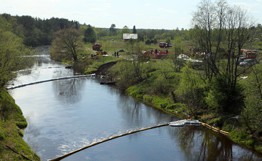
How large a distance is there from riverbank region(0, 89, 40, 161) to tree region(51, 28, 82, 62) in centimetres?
5506

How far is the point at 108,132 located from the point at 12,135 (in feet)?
38.3

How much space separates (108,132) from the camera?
128 feet

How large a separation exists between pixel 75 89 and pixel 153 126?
94.2 feet

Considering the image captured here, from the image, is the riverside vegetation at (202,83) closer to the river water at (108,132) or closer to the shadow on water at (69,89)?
the river water at (108,132)

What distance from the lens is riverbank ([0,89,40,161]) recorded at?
28.0 meters

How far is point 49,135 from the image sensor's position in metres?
37.4

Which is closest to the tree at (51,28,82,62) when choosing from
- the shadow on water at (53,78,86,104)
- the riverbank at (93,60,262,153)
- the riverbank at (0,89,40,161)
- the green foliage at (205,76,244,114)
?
the shadow on water at (53,78,86,104)

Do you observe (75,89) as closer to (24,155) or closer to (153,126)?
(153,126)

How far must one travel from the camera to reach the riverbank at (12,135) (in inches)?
1101

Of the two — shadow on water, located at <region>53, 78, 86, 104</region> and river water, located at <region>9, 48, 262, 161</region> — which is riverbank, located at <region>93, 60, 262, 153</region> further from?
shadow on water, located at <region>53, 78, 86, 104</region>

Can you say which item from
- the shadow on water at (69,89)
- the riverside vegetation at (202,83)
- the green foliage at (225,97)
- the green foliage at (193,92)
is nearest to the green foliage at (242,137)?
the riverside vegetation at (202,83)

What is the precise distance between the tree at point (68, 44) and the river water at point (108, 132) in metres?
40.9

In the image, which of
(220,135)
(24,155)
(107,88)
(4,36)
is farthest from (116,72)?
(24,155)

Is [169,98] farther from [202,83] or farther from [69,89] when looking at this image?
[69,89]
